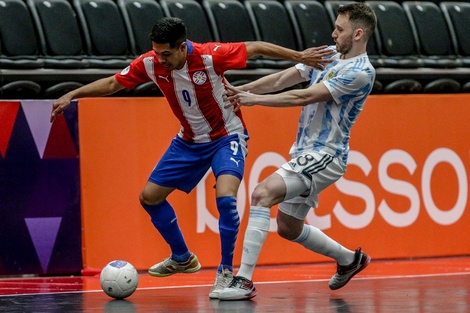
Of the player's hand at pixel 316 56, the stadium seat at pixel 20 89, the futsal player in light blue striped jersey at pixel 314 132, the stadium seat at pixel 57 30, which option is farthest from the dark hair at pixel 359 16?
the stadium seat at pixel 57 30

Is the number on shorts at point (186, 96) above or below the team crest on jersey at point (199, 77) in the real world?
below

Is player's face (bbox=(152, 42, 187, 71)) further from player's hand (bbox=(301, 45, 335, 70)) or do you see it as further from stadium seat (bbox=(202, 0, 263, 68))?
stadium seat (bbox=(202, 0, 263, 68))

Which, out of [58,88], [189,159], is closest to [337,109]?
[189,159]

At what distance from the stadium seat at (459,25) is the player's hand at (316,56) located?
229 inches

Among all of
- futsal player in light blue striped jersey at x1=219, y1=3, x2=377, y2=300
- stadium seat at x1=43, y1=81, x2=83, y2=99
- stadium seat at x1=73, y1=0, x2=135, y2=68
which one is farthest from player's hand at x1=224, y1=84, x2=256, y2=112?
stadium seat at x1=73, y1=0, x2=135, y2=68

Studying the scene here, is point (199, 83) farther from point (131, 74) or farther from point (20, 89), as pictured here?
point (20, 89)

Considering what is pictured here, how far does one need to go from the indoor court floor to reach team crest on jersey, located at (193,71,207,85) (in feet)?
4.98

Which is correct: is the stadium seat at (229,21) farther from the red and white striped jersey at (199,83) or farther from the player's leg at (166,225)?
the player's leg at (166,225)

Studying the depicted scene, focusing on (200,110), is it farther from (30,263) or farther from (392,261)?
(392,261)

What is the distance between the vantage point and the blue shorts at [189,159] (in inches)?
303

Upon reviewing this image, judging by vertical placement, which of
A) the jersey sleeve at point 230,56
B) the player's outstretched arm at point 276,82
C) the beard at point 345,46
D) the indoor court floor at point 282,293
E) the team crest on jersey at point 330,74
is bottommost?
the indoor court floor at point 282,293

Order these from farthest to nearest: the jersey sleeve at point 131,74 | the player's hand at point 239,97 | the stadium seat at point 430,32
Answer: the stadium seat at point 430,32 < the jersey sleeve at point 131,74 < the player's hand at point 239,97

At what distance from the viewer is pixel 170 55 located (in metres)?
7.26

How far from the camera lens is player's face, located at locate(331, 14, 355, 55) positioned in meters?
7.11
